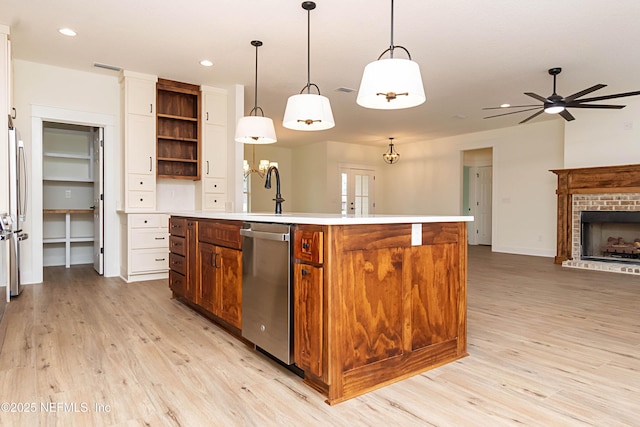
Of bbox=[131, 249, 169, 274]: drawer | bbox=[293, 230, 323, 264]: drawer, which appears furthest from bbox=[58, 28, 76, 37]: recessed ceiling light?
bbox=[293, 230, 323, 264]: drawer

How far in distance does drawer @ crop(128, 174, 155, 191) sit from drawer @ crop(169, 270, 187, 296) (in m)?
1.66

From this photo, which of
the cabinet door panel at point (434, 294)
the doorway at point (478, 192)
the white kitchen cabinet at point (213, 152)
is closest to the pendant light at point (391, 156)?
the doorway at point (478, 192)

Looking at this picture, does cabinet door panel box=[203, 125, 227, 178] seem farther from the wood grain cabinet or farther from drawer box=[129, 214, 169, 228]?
the wood grain cabinet

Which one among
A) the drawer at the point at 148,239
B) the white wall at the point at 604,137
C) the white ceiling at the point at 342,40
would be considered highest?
the white ceiling at the point at 342,40

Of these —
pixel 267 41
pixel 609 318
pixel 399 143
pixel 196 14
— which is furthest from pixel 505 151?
pixel 196 14

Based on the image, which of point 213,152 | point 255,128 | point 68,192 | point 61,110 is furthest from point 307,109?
point 68,192

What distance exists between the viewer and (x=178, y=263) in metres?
3.67

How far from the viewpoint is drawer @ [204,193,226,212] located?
5453 mm

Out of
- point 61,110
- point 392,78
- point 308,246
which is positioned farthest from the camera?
point 61,110

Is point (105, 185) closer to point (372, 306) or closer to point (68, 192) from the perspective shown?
point (68, 192)

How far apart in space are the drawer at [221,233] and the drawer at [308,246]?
706 mm

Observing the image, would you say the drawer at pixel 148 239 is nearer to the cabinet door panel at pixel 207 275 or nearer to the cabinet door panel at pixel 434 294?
the cabinet door panel at pixel 207 275

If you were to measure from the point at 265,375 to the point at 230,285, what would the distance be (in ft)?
2.55

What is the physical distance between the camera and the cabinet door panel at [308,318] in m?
1.87
